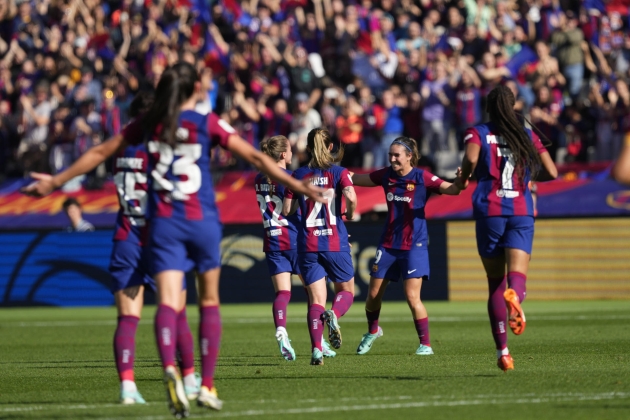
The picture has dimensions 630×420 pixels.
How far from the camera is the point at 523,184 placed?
9.42 m

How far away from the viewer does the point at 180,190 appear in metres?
7.29

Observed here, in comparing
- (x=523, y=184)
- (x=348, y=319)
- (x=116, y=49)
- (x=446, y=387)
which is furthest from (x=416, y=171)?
(x=116, y=49)

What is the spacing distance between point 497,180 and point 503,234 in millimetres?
447

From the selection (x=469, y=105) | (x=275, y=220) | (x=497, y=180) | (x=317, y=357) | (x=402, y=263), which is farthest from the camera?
(x=469, y=105)

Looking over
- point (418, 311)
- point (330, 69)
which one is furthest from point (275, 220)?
point (330, 69)

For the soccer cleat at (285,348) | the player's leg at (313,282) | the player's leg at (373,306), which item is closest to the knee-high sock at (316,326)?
the player's leg at (313,282)

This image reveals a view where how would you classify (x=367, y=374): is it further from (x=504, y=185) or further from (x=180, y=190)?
(x=180, y=190)

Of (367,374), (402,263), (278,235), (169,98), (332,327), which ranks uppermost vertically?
(169,98)

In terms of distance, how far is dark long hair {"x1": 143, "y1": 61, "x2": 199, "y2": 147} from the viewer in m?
7.29

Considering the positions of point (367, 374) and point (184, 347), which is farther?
point (367, 374)

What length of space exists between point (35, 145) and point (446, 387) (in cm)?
2023

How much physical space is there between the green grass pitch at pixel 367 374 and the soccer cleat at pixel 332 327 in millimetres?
285

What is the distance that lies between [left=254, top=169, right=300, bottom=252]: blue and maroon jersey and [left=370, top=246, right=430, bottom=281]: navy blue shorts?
37.8 inches

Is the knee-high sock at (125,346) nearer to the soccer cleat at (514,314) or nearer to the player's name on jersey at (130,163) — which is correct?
the player's name on jersey at (130,163)
